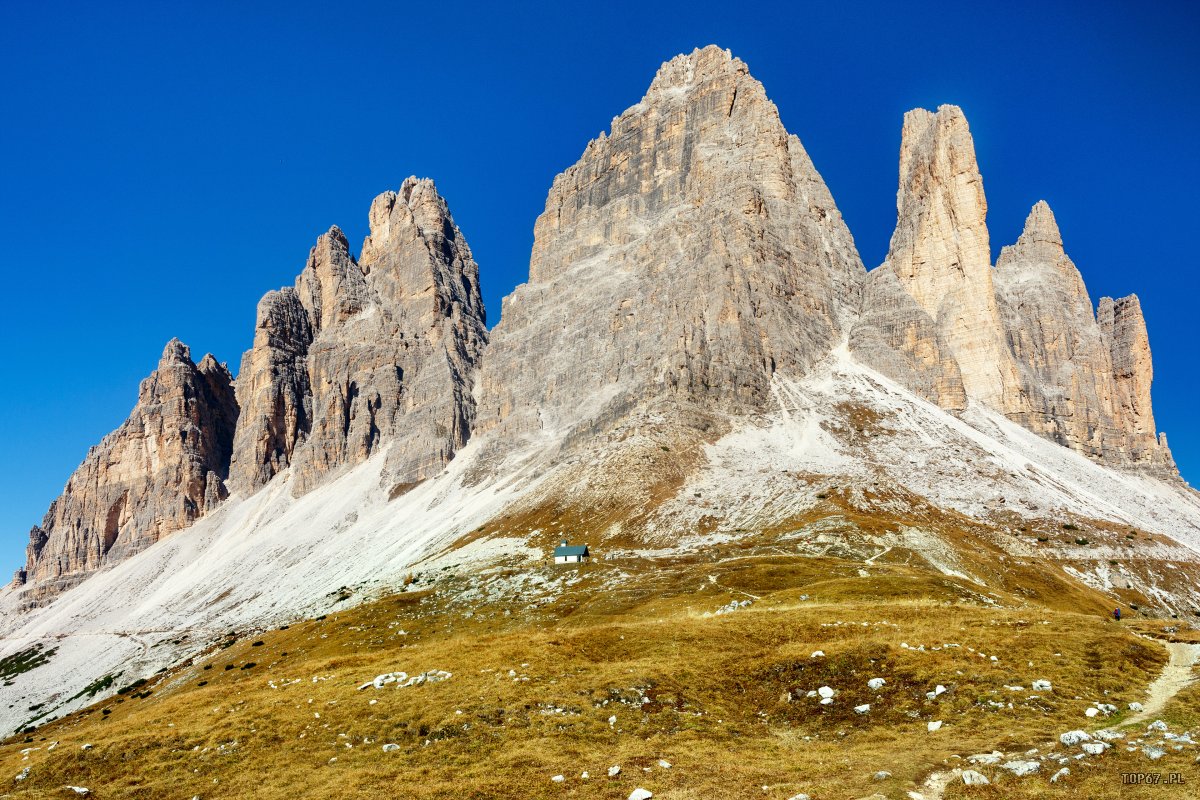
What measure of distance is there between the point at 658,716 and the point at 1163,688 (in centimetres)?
1965

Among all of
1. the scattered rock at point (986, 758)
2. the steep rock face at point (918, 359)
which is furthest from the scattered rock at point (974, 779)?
the steep rock face at point (918, 359)

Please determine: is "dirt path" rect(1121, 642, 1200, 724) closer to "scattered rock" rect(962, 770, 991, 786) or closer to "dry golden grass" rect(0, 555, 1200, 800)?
"dry golden grass" rect(0, 555, 1200, 800)

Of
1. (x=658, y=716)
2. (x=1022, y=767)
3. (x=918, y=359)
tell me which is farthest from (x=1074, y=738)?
(x=918, y=359)

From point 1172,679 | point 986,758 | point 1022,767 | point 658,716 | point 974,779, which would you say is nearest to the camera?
point 974,779

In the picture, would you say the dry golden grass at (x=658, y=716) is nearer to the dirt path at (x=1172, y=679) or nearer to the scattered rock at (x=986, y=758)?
the scattered rock at (x=986, y=758)

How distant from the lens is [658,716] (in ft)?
102

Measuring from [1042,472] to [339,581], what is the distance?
5599 inches

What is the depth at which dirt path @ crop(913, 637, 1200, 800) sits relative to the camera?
20505 mm

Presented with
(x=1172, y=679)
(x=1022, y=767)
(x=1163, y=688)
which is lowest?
(x=1172, y=679)

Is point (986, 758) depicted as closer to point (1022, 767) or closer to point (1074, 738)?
point (1022, 767)

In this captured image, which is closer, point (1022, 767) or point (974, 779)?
point (974, 779)

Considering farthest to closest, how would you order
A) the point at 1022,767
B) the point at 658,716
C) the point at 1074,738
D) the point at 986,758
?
the point at 658,716
the point at 1074,738
the point at 986,758
the point at 1022,767

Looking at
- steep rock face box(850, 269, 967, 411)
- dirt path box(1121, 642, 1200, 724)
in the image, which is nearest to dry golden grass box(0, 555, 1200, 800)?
dirt path box(1121, 642, 1200, 724)

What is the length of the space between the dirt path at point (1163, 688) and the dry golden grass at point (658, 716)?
0.51 metres
